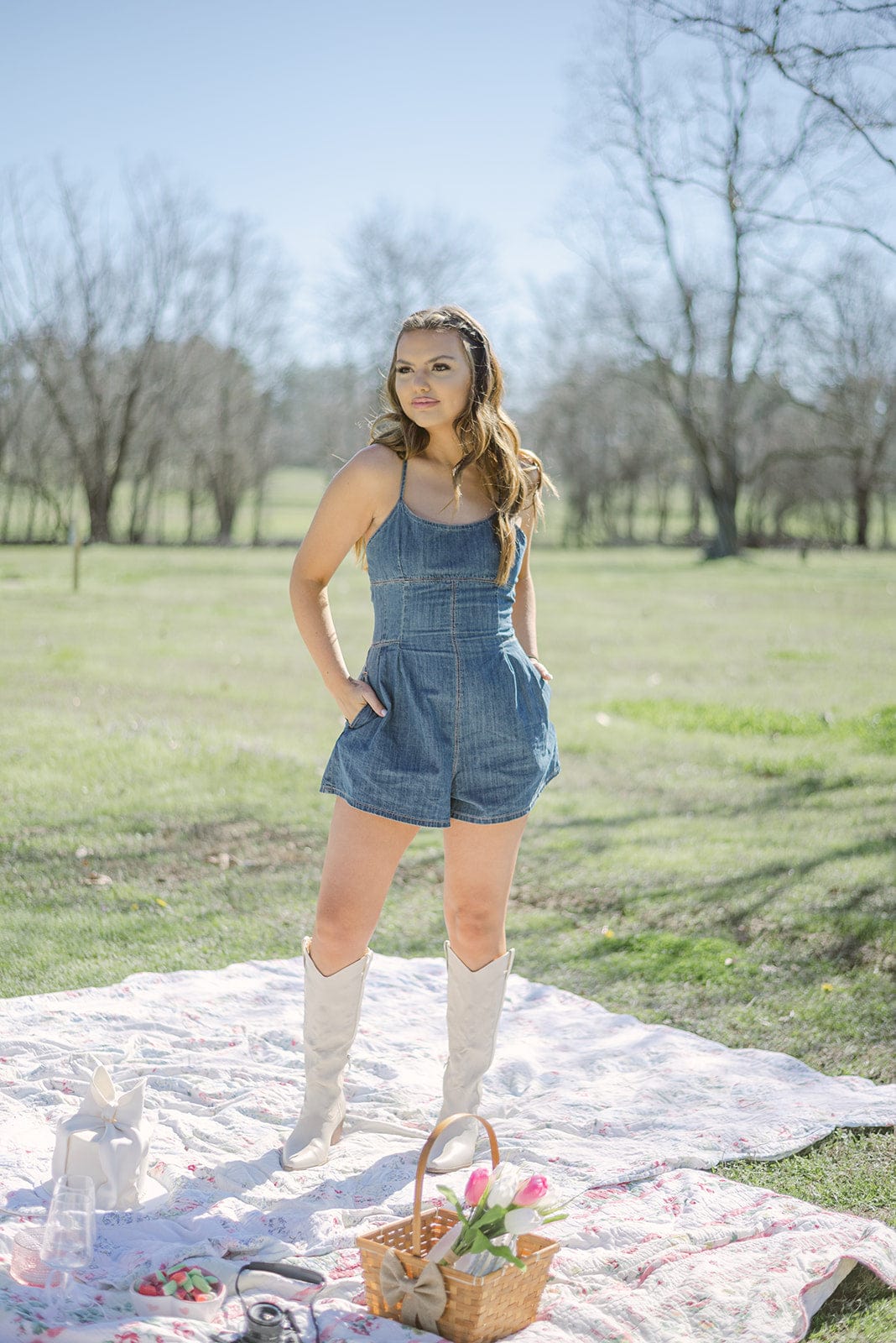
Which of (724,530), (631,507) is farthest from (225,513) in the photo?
(724,530)

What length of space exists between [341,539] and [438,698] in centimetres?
43

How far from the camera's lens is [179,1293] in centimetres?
226

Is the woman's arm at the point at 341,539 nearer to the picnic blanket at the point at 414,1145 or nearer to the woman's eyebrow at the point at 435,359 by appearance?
the woman's eyebrow at the point at 435,359

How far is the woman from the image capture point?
9.17ft

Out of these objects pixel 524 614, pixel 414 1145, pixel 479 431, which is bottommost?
pixel 414 1145

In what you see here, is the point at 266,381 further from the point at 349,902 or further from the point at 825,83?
the point at 349,902

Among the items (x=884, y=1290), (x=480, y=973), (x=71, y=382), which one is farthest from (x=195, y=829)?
(x=71, y=382)

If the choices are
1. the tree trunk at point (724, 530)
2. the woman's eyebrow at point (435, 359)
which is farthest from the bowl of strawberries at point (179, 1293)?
the tree trunk at point (724, 530)

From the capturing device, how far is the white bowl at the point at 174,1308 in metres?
2.21

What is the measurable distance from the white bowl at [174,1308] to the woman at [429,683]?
68 centimetres

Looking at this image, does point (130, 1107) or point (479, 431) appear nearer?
point (130, 1107)

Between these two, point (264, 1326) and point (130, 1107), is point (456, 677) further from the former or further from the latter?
point (264, 1326)

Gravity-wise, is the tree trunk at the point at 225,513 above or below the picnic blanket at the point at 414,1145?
above

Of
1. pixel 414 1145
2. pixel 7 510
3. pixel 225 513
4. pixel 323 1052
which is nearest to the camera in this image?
pixel 323 1052
